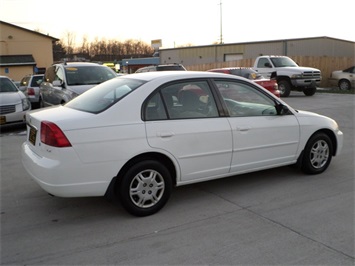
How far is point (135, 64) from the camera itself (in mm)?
73688

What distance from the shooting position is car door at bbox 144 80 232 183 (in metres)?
4.17

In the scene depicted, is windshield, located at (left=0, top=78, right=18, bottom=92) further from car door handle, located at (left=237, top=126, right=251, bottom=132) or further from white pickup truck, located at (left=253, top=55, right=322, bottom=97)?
white pickup truck, located at (left=253, top=55, right=322, bottom=97)

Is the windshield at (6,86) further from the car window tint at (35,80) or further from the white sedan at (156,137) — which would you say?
A: the white sedan at (156,137)

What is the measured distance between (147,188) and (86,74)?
661 cm

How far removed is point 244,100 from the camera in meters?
4.95

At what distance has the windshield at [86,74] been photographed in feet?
31.9

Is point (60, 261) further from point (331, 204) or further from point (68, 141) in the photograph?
point (331, 204)

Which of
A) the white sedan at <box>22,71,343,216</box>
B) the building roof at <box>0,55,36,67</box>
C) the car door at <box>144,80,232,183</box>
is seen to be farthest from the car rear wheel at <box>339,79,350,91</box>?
the building roof at <box>0,55,36,67</box>

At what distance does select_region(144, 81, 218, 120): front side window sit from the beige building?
3630cm

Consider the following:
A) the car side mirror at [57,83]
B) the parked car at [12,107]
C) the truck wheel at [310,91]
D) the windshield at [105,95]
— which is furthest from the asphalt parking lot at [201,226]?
the truck wheel at [310,91]

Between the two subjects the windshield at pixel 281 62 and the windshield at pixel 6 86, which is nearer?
the windshield at pixel 6 86

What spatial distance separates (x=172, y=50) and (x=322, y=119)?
148 feet

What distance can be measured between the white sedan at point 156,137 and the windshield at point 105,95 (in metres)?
0.02

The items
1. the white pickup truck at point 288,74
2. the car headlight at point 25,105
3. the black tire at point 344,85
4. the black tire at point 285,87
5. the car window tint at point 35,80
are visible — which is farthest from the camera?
the black tire at point 344,85
